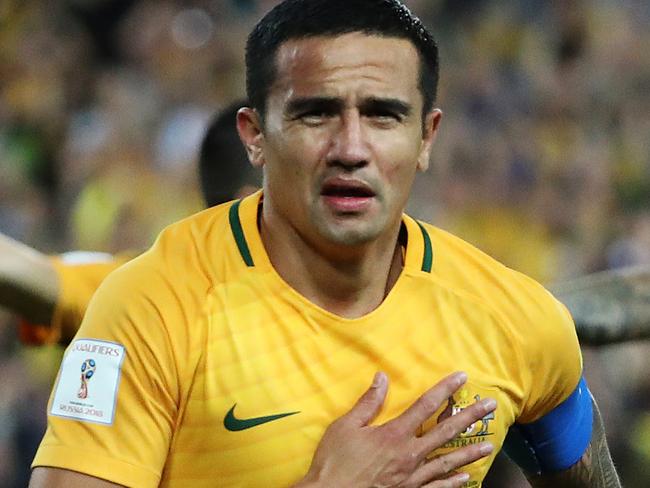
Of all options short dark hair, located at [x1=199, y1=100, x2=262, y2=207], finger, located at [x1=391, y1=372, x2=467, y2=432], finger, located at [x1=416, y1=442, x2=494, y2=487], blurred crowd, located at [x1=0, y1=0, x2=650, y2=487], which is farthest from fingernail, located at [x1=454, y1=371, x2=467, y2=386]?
blurred crowd, located at [x1=0, y1=0, x2=650, y2=487]

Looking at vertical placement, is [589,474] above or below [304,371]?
below

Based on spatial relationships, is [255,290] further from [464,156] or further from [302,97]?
[464,156]

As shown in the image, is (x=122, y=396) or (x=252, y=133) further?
(x=252, y=133)

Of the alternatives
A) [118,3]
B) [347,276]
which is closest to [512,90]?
[118,3]

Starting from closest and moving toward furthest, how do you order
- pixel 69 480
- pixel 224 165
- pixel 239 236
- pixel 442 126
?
pixel 69 480, pixel 239 236, pixel 224 165, pixel 442 126

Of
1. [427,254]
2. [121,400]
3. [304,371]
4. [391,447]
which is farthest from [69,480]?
[427,254]

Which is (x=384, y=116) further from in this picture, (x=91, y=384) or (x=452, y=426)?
(x=91, y=384)

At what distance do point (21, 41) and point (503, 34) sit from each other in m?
3.17

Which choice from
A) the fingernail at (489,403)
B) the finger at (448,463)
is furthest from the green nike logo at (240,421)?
the fingernail at (489,403)

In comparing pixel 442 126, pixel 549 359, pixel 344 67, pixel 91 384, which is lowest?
pixel 549 359

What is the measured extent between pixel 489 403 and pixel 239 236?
67 cm

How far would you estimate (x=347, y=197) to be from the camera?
9.38ft

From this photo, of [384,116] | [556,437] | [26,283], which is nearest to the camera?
[384,116]

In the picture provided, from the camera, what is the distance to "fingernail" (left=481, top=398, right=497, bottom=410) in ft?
9.56
